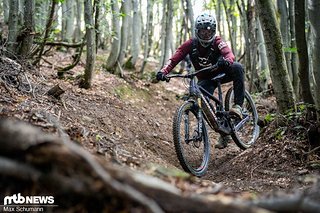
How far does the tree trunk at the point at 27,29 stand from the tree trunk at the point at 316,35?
4.36m

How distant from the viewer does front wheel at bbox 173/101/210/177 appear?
545 centimetres

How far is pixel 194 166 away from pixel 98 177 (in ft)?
13.4

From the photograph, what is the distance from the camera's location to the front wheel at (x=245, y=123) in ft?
22.5

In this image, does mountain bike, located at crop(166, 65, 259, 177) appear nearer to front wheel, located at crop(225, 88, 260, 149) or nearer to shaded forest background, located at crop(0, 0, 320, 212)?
front wheel, located at crop(225, 88, 260, 149)

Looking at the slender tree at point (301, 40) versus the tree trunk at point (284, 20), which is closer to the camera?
the slender tree at point (301, 40)

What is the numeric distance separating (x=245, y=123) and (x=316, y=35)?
3.19 m

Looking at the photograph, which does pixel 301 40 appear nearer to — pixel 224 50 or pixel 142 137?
pixel 224 50

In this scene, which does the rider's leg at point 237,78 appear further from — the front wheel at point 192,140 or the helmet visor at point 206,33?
the front wheel at point 192,140

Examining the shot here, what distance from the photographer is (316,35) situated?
15.3 ft

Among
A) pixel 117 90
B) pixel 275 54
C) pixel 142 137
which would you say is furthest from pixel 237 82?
Answer: pixel 117 90

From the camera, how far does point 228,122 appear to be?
21.6ft

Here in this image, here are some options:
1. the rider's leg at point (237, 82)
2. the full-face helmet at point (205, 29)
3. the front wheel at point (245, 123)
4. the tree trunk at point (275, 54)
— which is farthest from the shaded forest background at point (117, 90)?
the full-face helmet at point (205, 29)

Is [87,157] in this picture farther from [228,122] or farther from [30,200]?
[228,122]

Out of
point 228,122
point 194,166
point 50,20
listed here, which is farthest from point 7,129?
point 50,20
